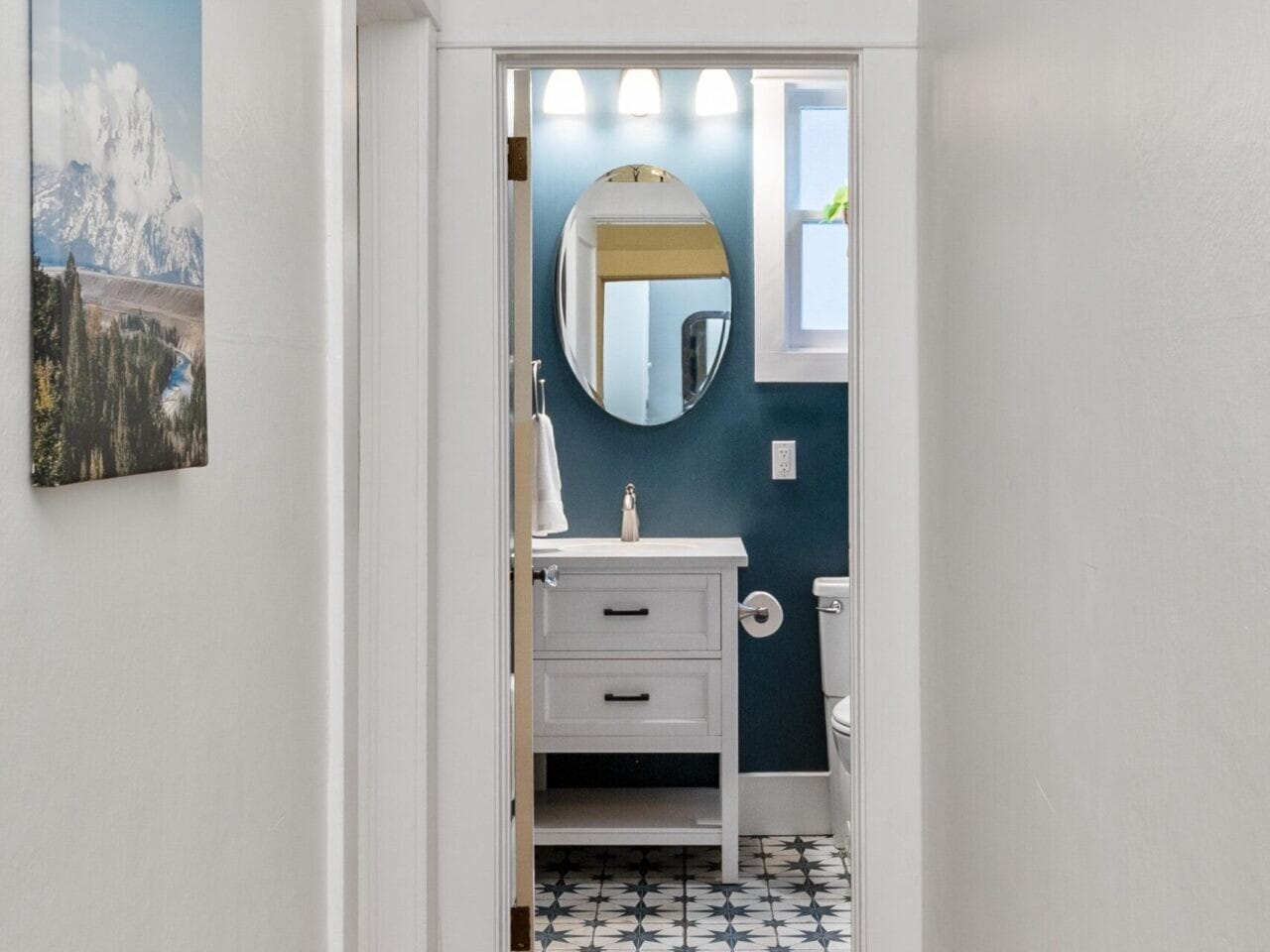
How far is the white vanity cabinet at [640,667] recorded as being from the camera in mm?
3514

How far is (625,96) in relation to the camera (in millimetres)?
3846

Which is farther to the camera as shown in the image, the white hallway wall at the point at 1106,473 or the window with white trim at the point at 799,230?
the window with white trim at the point at 799,230

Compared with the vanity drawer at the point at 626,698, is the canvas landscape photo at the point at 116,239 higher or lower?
higher

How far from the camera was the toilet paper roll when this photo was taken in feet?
12.5

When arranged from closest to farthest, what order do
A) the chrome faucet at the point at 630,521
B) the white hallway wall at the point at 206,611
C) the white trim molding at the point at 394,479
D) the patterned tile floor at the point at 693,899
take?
the white hallway wall at the point at 206,611 → the white trim molding at the point at 394,479 → the patterned tile floor at the point at 693,899 → the chrome faucet at the point at 630,521

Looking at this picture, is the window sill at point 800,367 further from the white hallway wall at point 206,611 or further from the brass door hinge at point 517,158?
the white hallway wall at point 206,611

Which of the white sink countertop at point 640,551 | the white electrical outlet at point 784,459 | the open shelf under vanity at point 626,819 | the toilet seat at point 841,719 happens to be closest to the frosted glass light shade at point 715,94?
the white electrical outlet at point 784,459

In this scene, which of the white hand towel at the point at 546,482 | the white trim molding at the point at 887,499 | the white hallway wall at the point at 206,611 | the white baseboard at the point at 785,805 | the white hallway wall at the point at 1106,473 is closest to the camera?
the white hallway wall at the point at 206,611

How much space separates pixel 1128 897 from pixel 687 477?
8.93 feet

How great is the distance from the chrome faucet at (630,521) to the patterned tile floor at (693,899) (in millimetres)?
938

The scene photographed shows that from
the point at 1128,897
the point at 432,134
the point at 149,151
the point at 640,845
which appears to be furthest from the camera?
the point at 640,845

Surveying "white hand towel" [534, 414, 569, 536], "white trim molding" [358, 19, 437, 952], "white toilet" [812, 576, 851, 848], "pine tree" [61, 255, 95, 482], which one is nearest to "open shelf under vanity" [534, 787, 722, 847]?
"white toilet" [812, 576, 851, 848]

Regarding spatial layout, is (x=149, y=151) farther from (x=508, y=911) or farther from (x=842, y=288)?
(x=842, y=288)

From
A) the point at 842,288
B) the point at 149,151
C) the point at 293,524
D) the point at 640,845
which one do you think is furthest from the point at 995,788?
the point at 842,288
